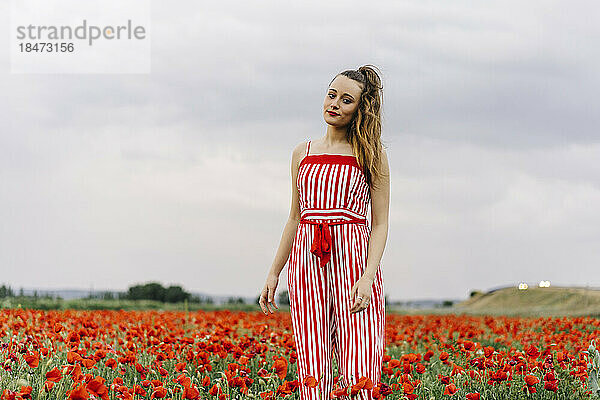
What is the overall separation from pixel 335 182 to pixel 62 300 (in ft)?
32.3

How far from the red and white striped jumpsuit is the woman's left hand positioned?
0.20 ft

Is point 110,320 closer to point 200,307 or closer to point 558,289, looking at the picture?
point 200,307

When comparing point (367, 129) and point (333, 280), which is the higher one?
point (367, 129)

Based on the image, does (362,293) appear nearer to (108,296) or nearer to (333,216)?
(333,216)

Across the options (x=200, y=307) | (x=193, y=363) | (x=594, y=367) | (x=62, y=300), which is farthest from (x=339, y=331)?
(x=200, y=307)

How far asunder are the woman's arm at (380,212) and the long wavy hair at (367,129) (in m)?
0.04

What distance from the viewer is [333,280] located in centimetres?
361

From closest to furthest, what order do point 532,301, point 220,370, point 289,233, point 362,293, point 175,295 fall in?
point 362,293, point 289,233, point 220,370, point 175,295, point 532,301

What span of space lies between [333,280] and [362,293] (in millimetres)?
183

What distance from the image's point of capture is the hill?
16.9 metres

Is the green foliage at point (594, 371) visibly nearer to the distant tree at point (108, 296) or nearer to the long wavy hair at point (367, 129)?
the long wavy hair at point (367, 129)

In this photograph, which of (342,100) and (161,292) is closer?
(342,100)

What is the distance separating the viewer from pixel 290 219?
12.8ft

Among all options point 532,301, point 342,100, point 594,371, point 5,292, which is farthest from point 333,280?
point 532,301
